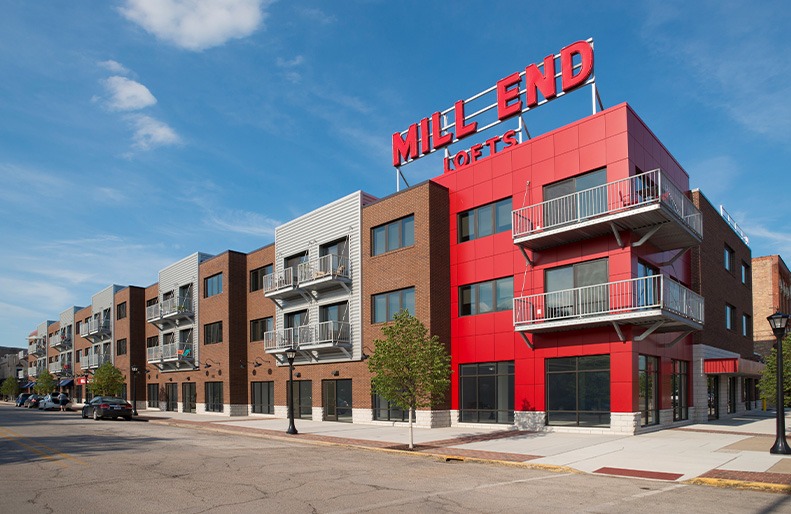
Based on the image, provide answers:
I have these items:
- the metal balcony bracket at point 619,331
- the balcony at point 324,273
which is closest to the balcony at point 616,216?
the metal balcony bracket at point 619,331

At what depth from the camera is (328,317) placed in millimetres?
34625

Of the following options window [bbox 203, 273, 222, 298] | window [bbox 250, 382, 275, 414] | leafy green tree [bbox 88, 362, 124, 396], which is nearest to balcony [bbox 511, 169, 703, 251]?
window [bbox 250, 382, 275, 414]

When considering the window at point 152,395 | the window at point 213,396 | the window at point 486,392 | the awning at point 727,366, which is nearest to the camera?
the window at point 486,392

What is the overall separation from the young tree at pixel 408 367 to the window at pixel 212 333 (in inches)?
1010

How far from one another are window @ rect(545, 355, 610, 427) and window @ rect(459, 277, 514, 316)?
11.2 feet

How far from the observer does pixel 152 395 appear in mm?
55281

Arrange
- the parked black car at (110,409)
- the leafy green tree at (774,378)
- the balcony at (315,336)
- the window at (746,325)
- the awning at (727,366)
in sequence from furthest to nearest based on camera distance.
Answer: the window at (746,325)
the parked black car at (110,409)
the balcony at (315,336)
the awning at (727,366)
the leafy green tree at (774,378)

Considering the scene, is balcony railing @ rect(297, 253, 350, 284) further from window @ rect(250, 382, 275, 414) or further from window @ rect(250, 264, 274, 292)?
window @ rect(250, 382, 275, 414)

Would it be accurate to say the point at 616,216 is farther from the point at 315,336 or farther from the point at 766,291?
the point at 766,291

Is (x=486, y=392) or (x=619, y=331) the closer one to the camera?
(x=619, y=331)

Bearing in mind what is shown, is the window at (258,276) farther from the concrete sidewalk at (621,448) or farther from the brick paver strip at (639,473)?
the brick paver strip at (639,473)

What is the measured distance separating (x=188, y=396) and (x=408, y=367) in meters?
33.0

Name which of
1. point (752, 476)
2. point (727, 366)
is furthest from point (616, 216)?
point (727, 366)

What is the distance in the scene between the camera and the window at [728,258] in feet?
113
